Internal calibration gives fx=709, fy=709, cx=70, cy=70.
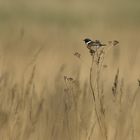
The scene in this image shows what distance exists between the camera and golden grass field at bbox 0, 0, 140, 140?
4.44 meters

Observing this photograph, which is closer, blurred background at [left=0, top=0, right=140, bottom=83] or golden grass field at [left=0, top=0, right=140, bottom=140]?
golden grass field at [left=0, top=0, right=140, bottom=140]

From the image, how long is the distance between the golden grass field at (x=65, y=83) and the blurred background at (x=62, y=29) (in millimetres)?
16

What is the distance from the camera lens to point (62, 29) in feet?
32.3

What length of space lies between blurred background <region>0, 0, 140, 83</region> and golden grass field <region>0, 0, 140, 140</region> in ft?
0.05

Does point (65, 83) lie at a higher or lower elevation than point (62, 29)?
lower

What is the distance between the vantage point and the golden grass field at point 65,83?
14.6 ft

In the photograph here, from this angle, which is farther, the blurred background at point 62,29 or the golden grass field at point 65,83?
the blurred background at point 62,29

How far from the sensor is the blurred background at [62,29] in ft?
22.8

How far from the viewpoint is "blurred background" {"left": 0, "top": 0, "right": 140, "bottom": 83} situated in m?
6.96

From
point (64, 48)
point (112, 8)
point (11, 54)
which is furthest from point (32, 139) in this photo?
point (112, 8)

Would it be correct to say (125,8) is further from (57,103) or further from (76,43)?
(57,103)

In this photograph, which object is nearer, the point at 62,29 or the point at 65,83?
the point at 65,83

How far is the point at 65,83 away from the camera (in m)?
4.92

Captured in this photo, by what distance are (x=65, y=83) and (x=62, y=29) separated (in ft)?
16.3
